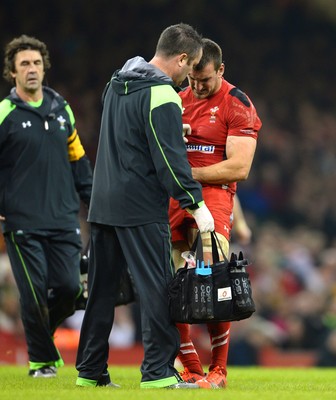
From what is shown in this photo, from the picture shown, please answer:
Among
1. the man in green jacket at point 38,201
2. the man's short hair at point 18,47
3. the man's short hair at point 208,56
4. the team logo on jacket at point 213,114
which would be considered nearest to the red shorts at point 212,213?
the team logo on jacket at point 213,114

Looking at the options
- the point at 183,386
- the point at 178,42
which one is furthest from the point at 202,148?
the point at 183,386

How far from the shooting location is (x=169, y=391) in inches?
295

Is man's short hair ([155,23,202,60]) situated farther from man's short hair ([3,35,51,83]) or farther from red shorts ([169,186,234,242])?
man's short hair ([3,35,51,83])

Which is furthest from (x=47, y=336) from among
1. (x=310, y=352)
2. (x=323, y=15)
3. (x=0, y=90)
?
(x=323, y=15)

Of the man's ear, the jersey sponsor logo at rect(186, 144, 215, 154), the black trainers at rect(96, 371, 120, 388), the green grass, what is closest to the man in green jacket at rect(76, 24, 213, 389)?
the man's ear

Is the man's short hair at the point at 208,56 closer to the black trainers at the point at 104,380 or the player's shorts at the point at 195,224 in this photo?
the player's shorts at the point at 195,224

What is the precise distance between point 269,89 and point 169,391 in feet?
45.9

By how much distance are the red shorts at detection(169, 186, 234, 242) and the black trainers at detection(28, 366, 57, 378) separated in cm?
168

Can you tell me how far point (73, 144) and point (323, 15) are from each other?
1179 cm

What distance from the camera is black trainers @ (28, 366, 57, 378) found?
9.38 meters

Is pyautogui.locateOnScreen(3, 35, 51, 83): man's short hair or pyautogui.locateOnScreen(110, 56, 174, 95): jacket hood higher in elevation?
pyautogui.locateOnScreen(3, 35, 51, 83): man's short hair

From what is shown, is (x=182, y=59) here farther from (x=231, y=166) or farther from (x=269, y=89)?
(x=269, y=89)

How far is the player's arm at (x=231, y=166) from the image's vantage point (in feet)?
27.6

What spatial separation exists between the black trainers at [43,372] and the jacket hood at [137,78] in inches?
105
